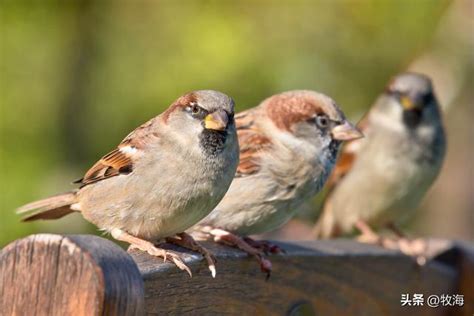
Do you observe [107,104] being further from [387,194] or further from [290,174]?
[290,174]

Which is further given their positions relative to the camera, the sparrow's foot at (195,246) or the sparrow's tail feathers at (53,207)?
the sparrow's tail feathers at (53,207)

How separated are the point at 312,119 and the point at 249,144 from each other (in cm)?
21

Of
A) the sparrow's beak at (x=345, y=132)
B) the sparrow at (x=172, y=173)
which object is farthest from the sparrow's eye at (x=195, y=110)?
the sparrow's beak at (x=345, y=132)

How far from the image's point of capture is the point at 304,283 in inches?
99.3

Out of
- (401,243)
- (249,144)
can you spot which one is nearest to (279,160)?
(249,144)

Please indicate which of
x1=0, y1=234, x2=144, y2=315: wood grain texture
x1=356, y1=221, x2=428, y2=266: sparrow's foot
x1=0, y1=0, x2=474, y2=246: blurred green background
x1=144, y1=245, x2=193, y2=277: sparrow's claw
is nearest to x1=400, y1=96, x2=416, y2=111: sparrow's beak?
x1=356, y1=221, x2=428, y2=266: sparrow's foot

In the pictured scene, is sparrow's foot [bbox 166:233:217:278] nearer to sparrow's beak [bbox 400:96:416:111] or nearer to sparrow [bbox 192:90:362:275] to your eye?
sparrow [bbox 192:90:362:275]

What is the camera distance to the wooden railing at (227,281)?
138cm

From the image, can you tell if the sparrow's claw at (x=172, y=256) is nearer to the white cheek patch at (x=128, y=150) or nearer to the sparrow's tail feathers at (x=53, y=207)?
the white cheek patch at (x=128, y=150)

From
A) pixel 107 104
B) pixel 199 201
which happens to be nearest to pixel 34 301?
pixel 199 201

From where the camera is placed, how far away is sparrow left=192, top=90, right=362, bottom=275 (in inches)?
114

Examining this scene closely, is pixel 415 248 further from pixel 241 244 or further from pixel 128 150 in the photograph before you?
pixel 128 150

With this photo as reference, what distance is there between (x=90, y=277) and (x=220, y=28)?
150 inches

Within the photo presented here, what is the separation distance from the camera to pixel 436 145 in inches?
168
